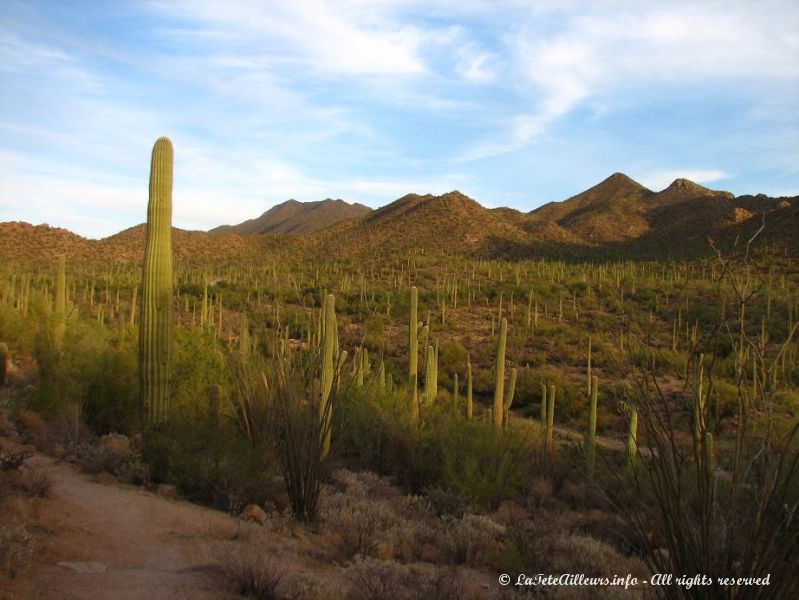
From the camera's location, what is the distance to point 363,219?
8000 cm

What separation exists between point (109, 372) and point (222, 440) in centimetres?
414

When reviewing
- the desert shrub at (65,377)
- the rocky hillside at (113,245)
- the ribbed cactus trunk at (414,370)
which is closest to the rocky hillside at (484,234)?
the rocky hillside at (113,245)

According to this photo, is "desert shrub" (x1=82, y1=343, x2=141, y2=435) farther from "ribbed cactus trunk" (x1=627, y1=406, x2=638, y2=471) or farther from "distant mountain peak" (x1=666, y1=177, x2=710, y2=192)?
"distant mountain peak" (x1=666, y1=177, x2=710, y2=192)

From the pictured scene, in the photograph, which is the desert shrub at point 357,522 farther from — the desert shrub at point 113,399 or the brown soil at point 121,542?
the desert shrub at point 113,399

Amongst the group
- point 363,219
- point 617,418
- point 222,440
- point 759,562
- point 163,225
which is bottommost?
point 617,418

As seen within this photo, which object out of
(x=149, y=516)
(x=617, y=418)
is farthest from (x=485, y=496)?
(x=617, y=418)

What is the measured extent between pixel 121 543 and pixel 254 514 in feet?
5.05

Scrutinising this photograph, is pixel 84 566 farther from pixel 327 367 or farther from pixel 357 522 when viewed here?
pixel 327 367

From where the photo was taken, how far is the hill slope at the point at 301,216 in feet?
379

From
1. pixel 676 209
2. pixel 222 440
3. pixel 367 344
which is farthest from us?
pixel 676 209

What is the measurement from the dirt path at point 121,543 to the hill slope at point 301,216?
→ 333 ft

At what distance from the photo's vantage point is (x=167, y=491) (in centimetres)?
800

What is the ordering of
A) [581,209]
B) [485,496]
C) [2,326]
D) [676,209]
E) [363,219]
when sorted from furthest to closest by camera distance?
[581,209]
[363,219]
[676,209]
[2,326]
[485,496]

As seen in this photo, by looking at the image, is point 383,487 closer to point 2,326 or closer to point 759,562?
point 759,562
